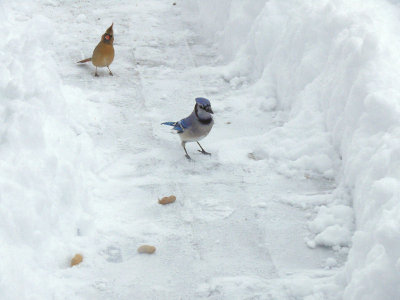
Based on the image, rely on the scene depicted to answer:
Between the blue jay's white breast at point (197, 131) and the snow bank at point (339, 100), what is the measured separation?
1.55 ft

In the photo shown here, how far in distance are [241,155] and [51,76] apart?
166 centimetres

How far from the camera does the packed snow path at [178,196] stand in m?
4.19

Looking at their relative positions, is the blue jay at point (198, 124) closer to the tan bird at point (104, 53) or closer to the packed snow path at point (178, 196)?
the packed snow path at point (178, 196)

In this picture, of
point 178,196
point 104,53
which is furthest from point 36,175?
point 104,53

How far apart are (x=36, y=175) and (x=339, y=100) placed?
2.36 metres

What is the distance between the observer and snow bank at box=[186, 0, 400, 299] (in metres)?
3.79

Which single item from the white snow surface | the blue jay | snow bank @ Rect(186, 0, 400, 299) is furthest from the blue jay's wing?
snow bank @ Rect(186, 0, 400, 299)

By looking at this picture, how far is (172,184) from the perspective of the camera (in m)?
5.28

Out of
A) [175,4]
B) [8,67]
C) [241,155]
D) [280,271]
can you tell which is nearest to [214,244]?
[280,271]

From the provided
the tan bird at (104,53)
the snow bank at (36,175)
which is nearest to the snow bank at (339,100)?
the tan bird at (104,53)

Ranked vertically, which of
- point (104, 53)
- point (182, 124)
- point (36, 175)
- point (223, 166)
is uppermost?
point (36, 175)

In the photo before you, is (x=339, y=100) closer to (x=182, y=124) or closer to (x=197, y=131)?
(x=197, y=131)

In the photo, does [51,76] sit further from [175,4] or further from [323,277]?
[175,4]

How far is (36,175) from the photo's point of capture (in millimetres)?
4352
